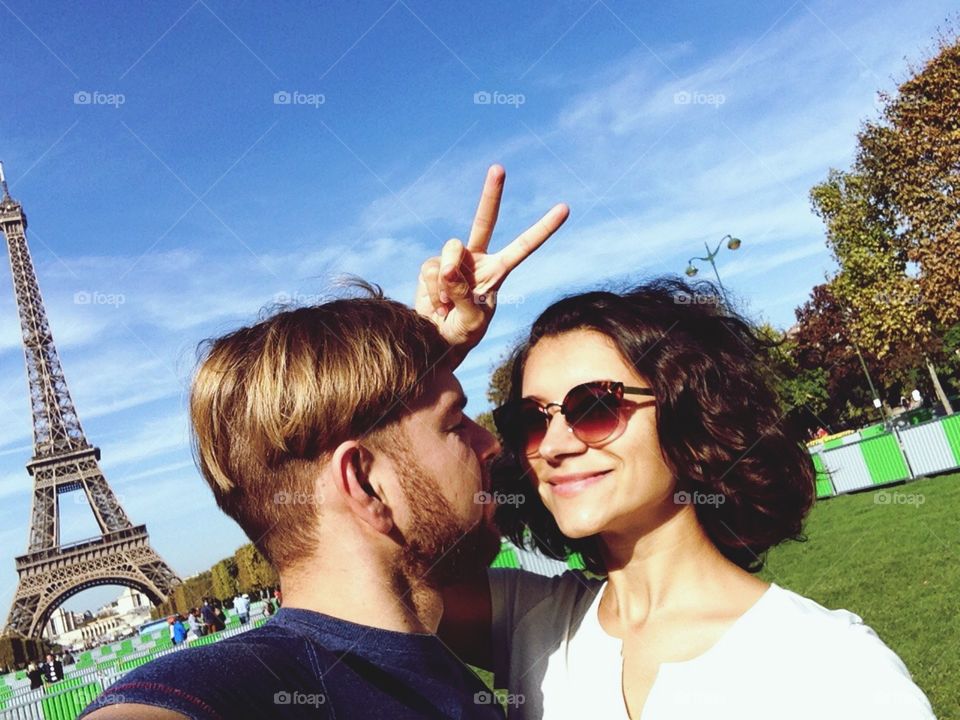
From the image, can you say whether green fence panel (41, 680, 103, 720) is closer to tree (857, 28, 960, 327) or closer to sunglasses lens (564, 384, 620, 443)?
sunglasses lens (564, 384, 620, 443)

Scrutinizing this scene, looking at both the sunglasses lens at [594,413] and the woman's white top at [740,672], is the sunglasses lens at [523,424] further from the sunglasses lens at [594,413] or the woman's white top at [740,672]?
the woman's white top at [740,672]

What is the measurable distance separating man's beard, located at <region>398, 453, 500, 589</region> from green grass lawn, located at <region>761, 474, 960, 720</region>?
939mm

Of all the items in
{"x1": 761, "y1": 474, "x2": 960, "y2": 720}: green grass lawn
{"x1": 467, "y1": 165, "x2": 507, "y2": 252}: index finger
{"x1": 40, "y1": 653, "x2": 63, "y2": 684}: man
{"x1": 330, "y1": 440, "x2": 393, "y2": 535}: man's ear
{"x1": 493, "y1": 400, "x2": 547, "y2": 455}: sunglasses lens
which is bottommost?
{"x1": 761, "y1": 474, "x2": 960, "y2": 720}: green grass lawn

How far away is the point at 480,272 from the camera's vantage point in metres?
2.88

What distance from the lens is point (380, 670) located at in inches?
78.4

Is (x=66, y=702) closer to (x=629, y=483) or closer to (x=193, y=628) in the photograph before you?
(x=629, y=483)

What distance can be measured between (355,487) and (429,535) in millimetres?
273

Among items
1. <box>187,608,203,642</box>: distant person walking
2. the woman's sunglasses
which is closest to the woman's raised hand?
the woman's sunglasses

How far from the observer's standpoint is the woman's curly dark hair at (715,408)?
2.79 m

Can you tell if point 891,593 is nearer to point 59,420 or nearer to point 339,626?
point 339,626

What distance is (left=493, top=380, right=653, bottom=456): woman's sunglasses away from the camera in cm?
269

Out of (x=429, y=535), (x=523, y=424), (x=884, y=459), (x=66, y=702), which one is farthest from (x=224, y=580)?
(x=429, y=535)

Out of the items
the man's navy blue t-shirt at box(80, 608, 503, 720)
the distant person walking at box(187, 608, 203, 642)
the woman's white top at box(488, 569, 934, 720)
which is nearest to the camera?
the man's navy blue t-shirt at box(80, 608, 503, 720)

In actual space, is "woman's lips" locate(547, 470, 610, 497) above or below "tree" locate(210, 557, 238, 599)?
below
